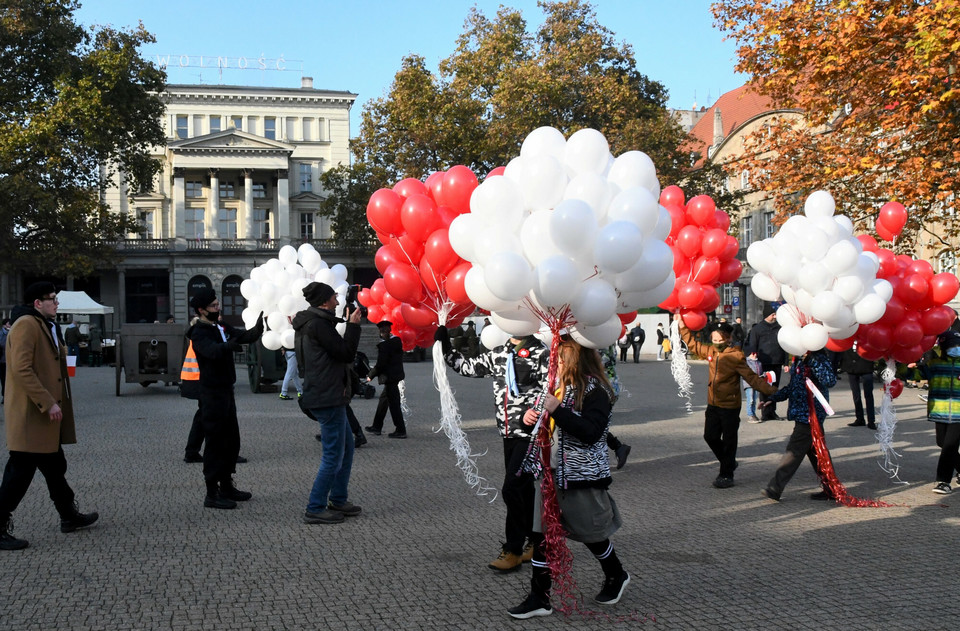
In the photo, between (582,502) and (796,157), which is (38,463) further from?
(796,157)

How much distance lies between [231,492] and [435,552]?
2.42 m

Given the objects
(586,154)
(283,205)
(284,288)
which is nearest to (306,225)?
(283,205)

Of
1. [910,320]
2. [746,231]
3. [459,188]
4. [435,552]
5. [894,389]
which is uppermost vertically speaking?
[746,231]

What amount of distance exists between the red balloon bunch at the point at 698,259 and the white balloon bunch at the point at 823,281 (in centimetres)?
93

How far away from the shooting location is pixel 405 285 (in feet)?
23.1

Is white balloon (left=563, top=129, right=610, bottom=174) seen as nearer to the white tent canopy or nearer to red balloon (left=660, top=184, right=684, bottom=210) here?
red balloon (left=660, top=184, right=684, bottom=210)

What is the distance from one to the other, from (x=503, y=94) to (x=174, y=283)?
3590 centimetres

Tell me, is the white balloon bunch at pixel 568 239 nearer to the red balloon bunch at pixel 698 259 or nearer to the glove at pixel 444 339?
the glove at pixel 444 339

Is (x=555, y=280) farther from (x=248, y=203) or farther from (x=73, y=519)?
(x=248, y=203)

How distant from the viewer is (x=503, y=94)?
32.7 meters

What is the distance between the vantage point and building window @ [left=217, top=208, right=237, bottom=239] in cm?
6531

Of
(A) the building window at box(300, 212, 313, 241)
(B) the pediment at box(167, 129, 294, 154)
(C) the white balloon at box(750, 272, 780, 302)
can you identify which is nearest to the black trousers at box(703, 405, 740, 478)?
A: (C) the white balloon at box(750, 272, 780, 302)

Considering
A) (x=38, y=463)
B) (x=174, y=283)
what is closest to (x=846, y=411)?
(x=38, y=463)

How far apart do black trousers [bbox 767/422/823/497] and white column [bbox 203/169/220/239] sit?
60.1 m
